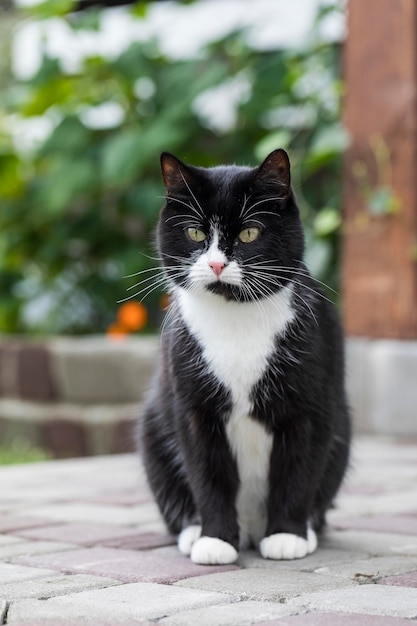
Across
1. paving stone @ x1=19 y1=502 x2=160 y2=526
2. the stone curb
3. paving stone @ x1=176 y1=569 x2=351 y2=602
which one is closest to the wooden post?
the stone curb

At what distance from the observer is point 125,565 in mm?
1930

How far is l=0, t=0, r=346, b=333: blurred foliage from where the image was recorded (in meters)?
4.99

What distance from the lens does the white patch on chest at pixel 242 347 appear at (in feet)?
6.73

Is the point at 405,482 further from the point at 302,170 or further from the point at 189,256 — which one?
the point at 302,170

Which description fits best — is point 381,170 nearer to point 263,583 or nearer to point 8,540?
point 8,540

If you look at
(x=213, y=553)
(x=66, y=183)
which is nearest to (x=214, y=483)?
(x=213, y=553)

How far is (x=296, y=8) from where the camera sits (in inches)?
225

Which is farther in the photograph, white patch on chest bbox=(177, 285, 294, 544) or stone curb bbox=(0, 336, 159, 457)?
stone curb bbox=(0, 336, 159, 457)

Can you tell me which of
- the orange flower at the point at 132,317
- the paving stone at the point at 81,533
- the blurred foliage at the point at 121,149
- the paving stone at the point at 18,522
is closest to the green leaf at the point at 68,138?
the blurred foliage at the point at 121,149

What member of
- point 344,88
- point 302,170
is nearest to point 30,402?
point 302,170

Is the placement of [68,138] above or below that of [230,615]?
above

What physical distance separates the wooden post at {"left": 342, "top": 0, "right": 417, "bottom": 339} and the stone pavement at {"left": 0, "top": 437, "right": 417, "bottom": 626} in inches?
45.7

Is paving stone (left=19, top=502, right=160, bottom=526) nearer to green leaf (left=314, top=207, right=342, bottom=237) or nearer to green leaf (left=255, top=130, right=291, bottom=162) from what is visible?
green leaf (left=314, top=207, right=342, bottom=237)

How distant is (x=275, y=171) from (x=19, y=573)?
93 cm
